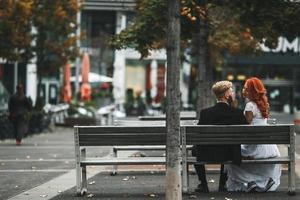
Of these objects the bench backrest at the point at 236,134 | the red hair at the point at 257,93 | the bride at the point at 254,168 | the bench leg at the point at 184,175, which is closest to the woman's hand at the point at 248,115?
the bride at the point at 254,168

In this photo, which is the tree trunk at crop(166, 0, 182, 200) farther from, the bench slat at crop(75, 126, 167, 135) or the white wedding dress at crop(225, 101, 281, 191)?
the white wedding dress at crop(225, 101, 281, 191)

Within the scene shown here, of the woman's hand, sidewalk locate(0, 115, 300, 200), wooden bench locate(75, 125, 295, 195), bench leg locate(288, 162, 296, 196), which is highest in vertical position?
the woman's hand

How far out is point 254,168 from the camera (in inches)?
451

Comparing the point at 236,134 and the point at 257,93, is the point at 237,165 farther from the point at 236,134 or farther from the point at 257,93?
the point at 257,93

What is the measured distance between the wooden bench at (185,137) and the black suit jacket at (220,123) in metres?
0.15

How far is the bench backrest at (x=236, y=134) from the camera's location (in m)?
10.9

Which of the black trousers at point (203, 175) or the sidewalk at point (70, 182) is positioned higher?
the black trousers at point (203, 175)

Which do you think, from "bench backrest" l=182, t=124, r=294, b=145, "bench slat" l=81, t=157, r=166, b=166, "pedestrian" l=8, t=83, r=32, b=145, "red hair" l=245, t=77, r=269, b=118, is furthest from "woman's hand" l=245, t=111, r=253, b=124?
"pedestrian" l=8, t=83, r=32, b=145

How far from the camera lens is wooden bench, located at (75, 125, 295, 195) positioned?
10.9m

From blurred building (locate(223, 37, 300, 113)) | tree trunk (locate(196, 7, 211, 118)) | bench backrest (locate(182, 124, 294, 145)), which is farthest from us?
blurred building (locate(223, 37, 300, 113))

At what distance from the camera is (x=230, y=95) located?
37.6 ft

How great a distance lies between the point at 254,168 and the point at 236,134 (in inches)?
32.7

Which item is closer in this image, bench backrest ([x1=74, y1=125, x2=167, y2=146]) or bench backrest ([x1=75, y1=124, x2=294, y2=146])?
bench backrest ([x1=75, y1=124, x2=294, y2=146])

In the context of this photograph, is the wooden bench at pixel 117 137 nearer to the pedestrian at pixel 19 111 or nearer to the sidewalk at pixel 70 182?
the sidewalk at pixel 70 182
